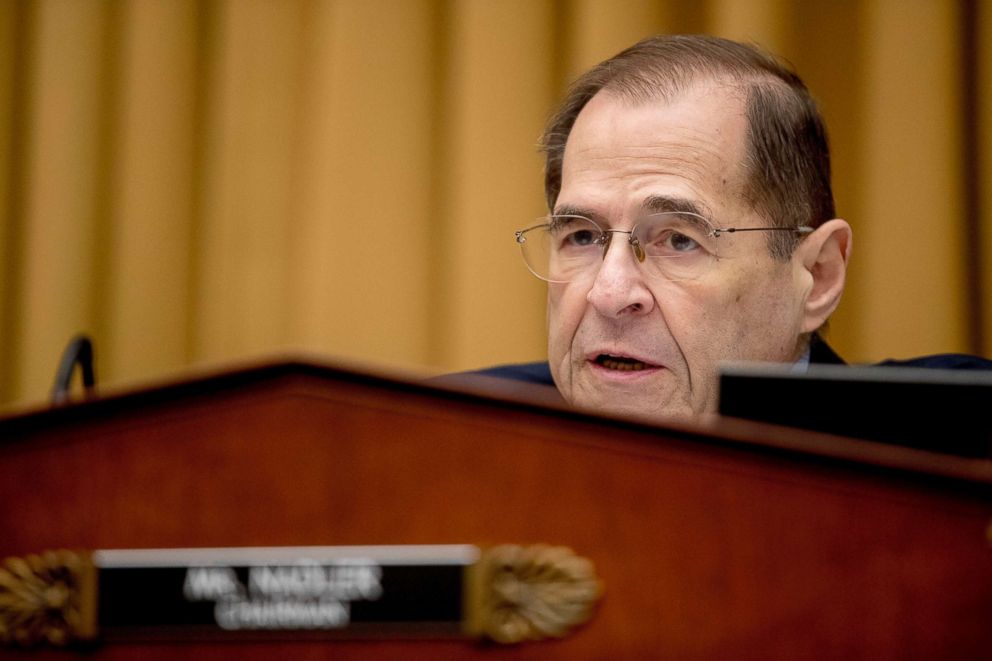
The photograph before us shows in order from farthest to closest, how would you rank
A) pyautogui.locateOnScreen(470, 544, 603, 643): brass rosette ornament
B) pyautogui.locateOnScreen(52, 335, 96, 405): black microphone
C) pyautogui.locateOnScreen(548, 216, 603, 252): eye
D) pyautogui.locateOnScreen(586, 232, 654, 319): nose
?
pyautogui.locateOnScreen(548, 216, 603, 252): eye → pyautogui.locateOnScreen(586, 232, 654, 319): nose → pyautogui.locateOnScreen(52, 335, 96, 405): black microphone → pyautogui.locateOnScreen(470, 544, 603, 643): brass rosette ornament

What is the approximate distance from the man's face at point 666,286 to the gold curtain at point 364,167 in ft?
1.68

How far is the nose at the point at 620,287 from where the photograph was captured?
1.13 metres

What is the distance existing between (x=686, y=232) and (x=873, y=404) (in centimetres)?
66

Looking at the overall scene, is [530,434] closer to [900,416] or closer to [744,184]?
[900,416]

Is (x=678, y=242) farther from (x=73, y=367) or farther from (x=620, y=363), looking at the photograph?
(x=73, y=367)

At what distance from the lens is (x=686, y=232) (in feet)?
3.87

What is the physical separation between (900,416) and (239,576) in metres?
0.41

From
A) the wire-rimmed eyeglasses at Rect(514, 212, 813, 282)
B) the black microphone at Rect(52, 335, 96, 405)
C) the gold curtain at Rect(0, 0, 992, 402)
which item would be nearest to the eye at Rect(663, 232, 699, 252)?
the wire-rimmed eyeglasses at Rect(514, 212, 813, 282)

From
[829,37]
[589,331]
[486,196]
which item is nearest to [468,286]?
[486,196]

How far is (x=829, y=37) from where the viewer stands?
1707 mm

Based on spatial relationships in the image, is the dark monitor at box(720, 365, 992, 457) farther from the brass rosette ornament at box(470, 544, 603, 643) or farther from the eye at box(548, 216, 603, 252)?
the eye at box(548, 216, 603, 252)

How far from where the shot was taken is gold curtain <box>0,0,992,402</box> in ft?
5.36

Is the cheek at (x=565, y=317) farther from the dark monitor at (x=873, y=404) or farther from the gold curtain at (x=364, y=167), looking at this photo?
the dark monitor at (x=873, y=404)

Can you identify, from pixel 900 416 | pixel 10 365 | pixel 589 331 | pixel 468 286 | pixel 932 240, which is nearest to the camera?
pixel 900 416
